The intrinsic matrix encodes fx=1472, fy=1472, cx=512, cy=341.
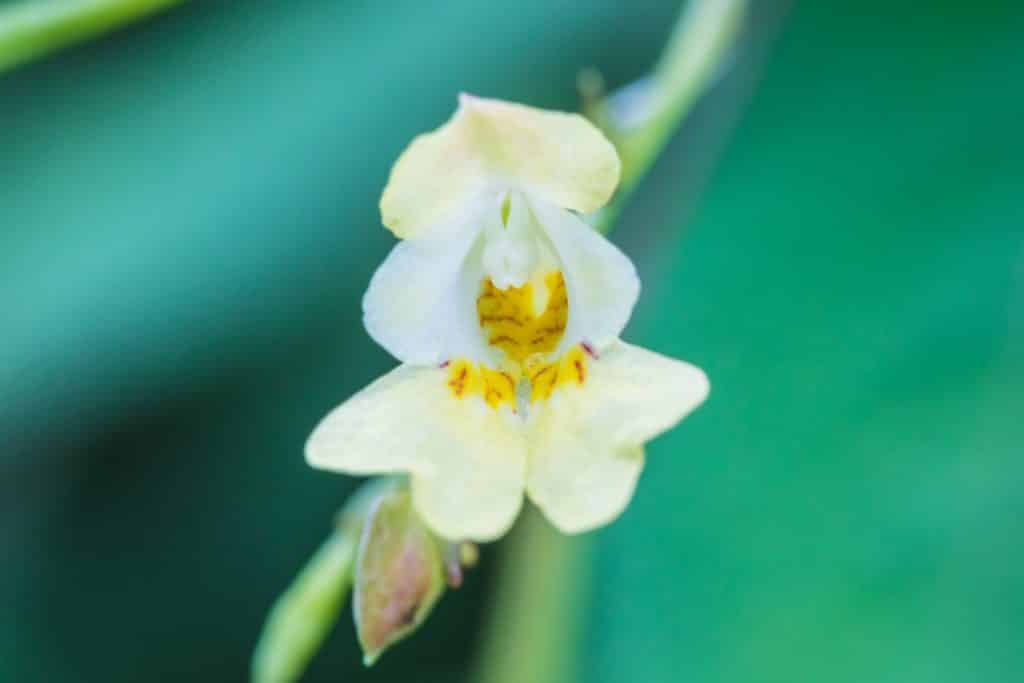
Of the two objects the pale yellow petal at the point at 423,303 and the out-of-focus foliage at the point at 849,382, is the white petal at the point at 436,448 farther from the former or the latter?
the out-of-focus foliage at the point at 849,382

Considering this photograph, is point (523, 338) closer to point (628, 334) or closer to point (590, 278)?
point (590, 278)

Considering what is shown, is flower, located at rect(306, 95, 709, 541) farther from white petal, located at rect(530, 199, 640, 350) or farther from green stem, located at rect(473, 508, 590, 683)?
green stem, located at rect(473, 508, 590, 683)

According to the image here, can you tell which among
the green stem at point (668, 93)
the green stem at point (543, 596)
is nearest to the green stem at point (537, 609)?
the green stem at point (543, 596)

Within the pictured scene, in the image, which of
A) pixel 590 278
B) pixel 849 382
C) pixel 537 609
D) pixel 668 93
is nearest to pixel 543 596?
pixel 537 609

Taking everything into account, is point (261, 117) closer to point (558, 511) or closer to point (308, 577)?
point (308, 577)

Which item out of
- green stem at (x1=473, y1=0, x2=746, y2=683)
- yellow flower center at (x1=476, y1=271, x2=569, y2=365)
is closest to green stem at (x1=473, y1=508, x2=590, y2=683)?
green stem at (x1=473, y1=0, x2=746, y2=683)
